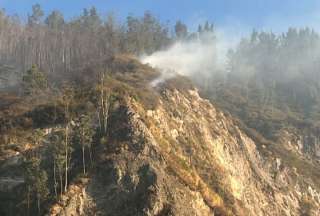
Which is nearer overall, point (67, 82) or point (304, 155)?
point (67, 82)

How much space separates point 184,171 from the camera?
6512 cm

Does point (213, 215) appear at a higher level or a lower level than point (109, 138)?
lower

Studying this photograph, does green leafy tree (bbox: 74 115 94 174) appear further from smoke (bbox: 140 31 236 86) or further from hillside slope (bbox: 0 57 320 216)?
smoke (bbox: 140 31 236 86)

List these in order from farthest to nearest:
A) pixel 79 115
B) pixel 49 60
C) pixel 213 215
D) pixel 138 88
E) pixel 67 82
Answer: pixel 49 60
pixel 67 82
pixel 138 88
pixel 79 115
pixel 213 215

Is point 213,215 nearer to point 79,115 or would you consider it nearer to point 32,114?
point 79,115

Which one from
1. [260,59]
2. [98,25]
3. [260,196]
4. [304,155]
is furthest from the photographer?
[260,59]

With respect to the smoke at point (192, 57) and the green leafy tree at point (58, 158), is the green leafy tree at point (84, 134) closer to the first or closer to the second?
the green leafy tree at point (58, 158)

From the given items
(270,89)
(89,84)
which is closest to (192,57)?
(270,89)

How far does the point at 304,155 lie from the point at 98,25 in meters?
81.9

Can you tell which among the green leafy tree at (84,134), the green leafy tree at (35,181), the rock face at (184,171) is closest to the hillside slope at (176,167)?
the rock face at (184,171)

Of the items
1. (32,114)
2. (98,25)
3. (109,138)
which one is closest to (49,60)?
(98,25)

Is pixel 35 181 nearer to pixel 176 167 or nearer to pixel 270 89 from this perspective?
pixel 176 167

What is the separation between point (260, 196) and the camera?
80.4 m

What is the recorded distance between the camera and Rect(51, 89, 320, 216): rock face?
183 feet
